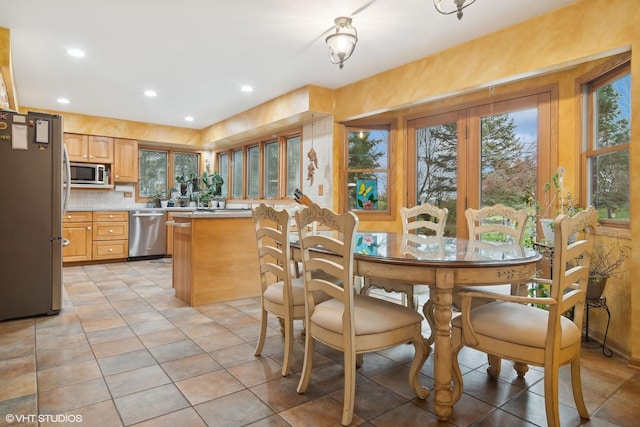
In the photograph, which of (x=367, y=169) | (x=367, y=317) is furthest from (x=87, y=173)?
(x=367, y=317)

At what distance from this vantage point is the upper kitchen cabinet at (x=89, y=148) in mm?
6164

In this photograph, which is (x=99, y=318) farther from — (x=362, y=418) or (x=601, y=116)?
(x=601, y=116)

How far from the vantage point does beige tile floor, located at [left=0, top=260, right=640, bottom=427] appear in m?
1.76

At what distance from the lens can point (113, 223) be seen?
6.27 m

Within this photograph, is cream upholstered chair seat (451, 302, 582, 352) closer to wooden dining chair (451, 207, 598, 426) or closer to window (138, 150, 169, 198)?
wooden dining chair (451, 207, 598, 426)

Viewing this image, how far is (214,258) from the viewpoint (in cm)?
384

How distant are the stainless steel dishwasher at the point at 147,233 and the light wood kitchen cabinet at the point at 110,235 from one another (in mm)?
91

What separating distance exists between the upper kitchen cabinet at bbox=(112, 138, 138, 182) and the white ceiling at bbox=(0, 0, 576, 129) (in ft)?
4.99

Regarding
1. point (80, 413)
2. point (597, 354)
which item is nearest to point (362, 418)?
point (80, 413)

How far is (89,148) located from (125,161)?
1.90ft

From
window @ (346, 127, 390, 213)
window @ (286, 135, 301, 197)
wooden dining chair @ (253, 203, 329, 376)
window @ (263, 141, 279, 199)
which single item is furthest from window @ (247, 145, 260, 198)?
wooden dining chair @ (253, 203, 329, 376)

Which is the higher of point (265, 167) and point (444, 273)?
point (265, 167)

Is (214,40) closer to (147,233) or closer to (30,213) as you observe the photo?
(30,213)

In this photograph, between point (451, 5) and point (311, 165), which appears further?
point (311, 165)
